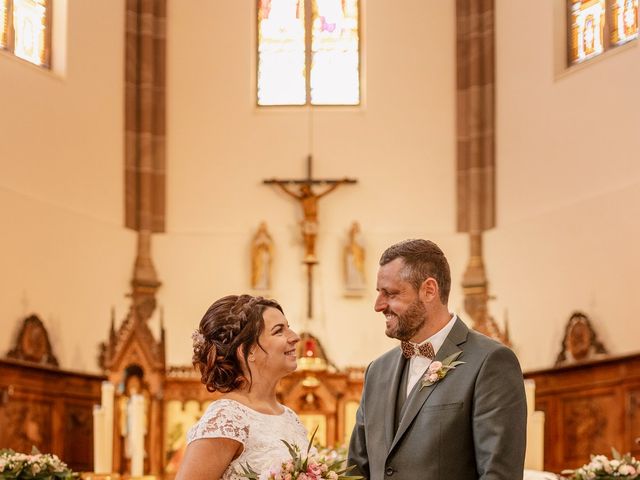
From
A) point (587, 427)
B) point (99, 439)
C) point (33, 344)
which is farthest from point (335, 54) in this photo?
point (99, 439)

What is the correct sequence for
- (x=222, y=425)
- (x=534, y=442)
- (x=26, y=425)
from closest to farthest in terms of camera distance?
(x=222, y=425) < (x=534, y=442) < (x=26, y=425)

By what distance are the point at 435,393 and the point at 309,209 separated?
11975 millimetres

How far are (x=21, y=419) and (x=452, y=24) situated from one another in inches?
315

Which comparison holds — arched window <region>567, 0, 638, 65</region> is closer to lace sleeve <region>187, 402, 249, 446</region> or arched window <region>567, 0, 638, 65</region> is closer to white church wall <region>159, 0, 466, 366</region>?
white church wall <region>159, 0, 466, 366</region>

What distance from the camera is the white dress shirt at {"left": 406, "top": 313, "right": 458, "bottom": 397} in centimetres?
450

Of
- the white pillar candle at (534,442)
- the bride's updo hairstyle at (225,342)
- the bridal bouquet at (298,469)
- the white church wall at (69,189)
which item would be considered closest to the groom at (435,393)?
the bridal bouquet at (298,469)

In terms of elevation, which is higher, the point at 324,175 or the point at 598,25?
the point at 598,25

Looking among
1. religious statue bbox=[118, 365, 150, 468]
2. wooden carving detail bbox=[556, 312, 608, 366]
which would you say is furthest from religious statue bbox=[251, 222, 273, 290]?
wooden carving detail bbox=[556, 312, 608, 366]

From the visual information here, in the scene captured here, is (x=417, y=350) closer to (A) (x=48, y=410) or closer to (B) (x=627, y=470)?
(B) (x=627, y=470)

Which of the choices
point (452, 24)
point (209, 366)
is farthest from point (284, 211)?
point (209, 366)

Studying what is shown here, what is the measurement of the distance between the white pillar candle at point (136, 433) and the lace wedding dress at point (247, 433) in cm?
864

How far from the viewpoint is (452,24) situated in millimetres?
16922

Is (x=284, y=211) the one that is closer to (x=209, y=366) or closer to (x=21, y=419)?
(x=21, y=419)

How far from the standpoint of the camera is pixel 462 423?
434 cm
